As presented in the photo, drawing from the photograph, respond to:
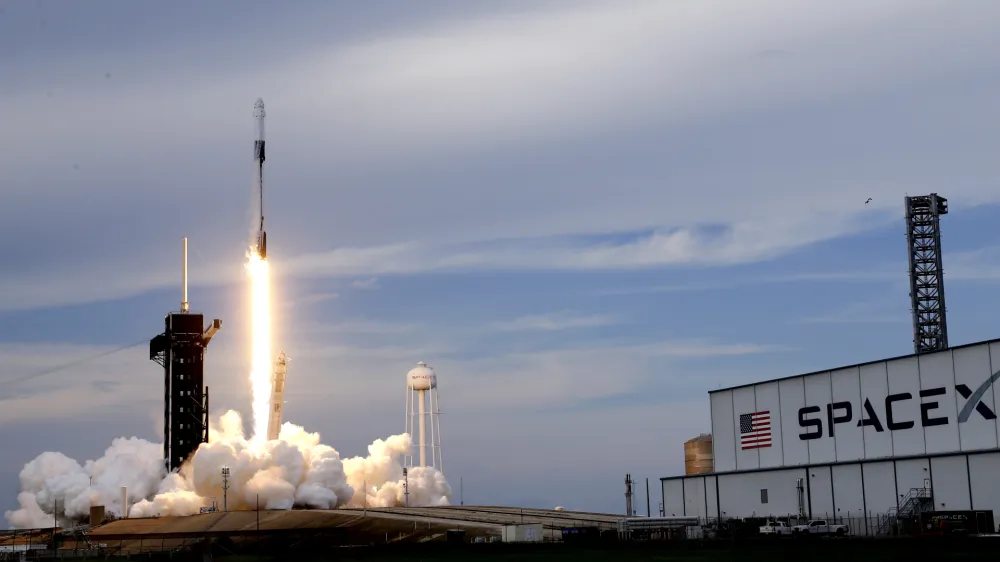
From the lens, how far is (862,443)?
91812mm

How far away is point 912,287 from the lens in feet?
372

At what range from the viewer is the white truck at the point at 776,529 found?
288 ft

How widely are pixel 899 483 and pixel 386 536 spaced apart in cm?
5164

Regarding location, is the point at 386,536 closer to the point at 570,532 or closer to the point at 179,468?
the point at 570,532

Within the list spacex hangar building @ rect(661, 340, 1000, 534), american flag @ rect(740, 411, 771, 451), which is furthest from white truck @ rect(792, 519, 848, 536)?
american flag @ rect(740, 411, 771, 451)

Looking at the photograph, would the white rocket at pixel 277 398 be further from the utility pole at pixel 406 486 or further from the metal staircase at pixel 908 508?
the metal staircase at pixel 908 508

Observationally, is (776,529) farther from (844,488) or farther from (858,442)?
(858,442)

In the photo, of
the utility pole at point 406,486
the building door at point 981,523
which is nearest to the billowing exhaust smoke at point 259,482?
the utility pole at point 406,486

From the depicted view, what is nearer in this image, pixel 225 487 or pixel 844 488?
pixel 844 488

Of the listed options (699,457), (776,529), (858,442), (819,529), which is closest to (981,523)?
(819,529)

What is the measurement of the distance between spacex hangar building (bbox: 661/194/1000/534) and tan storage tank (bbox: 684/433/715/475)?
2.13 m

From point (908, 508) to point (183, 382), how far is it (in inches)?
3906

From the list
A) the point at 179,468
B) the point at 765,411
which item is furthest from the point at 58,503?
the point at 765,411

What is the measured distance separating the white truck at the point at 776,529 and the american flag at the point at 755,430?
34.3 feet
